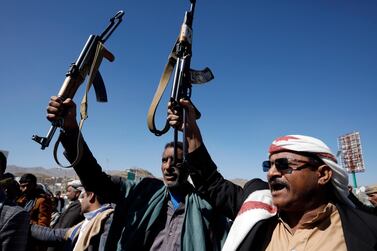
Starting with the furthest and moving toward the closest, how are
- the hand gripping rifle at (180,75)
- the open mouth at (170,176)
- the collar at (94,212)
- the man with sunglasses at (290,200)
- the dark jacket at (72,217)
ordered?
the dark jacket at (72,217)
the collar at (94,212)
the open mouth at (170,176)
the hand gripping rifle at (180,75)
the man with sunglasses at (290,200)

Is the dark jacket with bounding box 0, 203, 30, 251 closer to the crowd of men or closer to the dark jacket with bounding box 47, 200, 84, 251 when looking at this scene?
the crowd of men

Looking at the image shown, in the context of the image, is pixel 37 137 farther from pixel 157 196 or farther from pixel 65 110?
pixel 157 196

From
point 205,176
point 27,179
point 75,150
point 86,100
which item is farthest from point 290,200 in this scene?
point 27,179

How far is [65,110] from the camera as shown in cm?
213

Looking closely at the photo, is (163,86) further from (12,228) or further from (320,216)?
(12,228)

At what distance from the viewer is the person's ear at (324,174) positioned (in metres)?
2.33

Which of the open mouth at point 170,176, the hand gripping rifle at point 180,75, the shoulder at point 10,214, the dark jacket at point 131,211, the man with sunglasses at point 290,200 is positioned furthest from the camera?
the open mouth at point 170,176

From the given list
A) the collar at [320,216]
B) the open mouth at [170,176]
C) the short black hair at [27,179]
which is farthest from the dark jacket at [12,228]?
the short black hair at [27,179]

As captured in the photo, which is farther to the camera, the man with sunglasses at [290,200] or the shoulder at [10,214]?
the shoulder at [10,214]

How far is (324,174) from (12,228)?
280cm

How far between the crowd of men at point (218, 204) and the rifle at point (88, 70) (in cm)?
11

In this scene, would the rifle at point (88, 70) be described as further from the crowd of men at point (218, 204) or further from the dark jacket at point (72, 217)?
the dark jacket at point (72, 217)

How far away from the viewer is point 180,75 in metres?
2.44

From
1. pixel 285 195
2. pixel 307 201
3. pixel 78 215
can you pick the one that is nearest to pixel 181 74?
pixel 285 195
